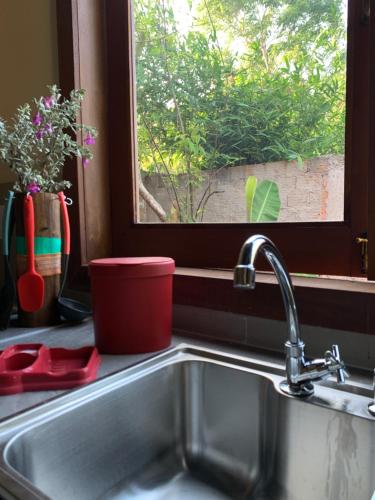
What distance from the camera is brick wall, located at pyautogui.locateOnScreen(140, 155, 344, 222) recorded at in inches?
37.4

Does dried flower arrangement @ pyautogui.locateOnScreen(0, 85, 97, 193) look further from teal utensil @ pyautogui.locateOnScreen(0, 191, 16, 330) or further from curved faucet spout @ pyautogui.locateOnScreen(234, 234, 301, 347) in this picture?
curved faucet spout @ pyautogui.locateOnScreen(234, 234, 301, 347)

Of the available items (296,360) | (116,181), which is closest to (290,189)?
(296,360)

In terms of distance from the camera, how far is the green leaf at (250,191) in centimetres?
109

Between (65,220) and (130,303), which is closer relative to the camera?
(130,303)

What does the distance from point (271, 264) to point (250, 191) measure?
1.47 feet

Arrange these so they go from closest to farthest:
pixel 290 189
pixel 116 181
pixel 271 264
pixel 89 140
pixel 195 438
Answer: pixel 271 264
pixel 195 438
pixel 290 189
pixel 89 140
pixel 116 181

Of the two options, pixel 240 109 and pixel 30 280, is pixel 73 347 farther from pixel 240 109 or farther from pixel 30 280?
pixel 240 109

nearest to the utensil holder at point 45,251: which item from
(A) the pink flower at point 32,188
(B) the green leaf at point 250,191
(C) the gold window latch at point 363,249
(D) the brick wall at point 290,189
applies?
(A) the pink flower at point 32,188

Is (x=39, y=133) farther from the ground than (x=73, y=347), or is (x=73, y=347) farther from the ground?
(x=39, y=133)

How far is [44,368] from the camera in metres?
0.76

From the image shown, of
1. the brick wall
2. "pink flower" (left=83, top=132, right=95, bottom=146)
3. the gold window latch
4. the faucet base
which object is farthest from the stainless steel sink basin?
"pink flower" (left=83, top=132, right=95, bottom=146)

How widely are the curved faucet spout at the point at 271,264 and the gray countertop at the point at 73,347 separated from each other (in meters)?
0.14

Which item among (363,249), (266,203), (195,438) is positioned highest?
(266,203)

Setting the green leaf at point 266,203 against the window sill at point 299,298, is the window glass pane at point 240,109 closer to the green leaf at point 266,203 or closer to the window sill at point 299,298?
the green leaf at point 266,203
